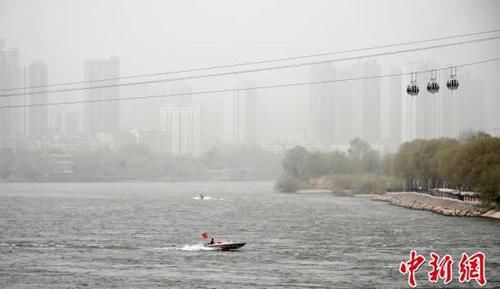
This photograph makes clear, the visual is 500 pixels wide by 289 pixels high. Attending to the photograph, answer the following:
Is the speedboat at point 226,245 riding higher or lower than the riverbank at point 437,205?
lower

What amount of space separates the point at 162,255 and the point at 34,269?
796cm

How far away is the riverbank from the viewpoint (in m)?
84.9

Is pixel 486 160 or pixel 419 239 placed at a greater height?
pixel 486 160

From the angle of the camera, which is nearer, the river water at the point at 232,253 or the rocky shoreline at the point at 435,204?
the river water at the point at 232,253

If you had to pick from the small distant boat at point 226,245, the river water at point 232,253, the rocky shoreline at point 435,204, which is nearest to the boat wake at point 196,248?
the river water at point 232,253

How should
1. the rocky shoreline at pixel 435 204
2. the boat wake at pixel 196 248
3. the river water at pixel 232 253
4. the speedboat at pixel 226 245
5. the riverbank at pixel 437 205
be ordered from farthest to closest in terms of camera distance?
the rocky shoreline at pixel 435 204, the riverbank at pixel 437 205, the boat wake at pixel 196 248, the speedboat at pixel 226 245, the river water at pixel 232 253

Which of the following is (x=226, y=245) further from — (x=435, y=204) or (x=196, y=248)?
(x=435, y=204)

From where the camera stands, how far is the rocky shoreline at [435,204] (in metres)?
85.6

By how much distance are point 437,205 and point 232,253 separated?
49.0 m

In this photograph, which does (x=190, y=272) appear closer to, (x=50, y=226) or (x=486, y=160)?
(x=50, y=226)

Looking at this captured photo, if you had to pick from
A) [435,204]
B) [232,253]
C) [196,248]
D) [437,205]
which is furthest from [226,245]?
[435,204]

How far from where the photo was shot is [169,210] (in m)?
96.4

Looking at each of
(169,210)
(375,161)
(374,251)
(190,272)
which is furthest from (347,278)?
(375,161)

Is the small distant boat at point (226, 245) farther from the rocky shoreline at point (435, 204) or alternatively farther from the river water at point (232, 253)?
the rocky shoreline at point (435, 204)
